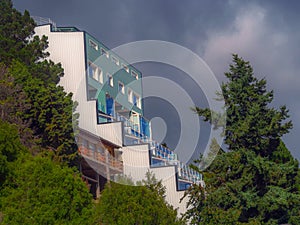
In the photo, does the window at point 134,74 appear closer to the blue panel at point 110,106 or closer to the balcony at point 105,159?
the blue panel at point 110,106

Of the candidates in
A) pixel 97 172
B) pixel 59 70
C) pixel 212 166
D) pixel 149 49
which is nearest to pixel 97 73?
pixel 59 70

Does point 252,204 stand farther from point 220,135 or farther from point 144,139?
Answer: point 144,139

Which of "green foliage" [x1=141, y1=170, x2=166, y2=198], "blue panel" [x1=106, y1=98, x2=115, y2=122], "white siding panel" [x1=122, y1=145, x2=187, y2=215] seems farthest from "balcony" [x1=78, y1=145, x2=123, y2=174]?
"green foliage" [x1=141, y1=170, x2=166, y2=198]

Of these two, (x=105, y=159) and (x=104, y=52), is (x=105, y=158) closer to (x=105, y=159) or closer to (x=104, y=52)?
(x=105, y=159)

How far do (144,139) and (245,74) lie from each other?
44.2ft

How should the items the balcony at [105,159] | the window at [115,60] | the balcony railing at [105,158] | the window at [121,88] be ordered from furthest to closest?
the window at [121,88] → the window at [115,60] → the balcony railing at [105,158] → the balcony at [105,159]

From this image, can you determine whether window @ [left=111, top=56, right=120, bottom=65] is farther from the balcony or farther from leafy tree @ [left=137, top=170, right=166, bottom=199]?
leafy tree @ [left=137, top=170, right=166, bottom=199]

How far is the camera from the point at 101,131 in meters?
43.8

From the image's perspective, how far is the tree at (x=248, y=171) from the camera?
32.0m

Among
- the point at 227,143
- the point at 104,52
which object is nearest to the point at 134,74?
the point at 104,52

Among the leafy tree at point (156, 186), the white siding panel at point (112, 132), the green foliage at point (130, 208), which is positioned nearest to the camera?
the green foliage at point (130, 208)

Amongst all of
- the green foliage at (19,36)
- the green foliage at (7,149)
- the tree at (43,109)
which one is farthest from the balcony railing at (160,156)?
the green foliage at (7,149)

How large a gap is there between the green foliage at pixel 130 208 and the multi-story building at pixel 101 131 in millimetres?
14647

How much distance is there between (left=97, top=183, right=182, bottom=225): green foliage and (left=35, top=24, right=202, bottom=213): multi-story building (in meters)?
14.6
